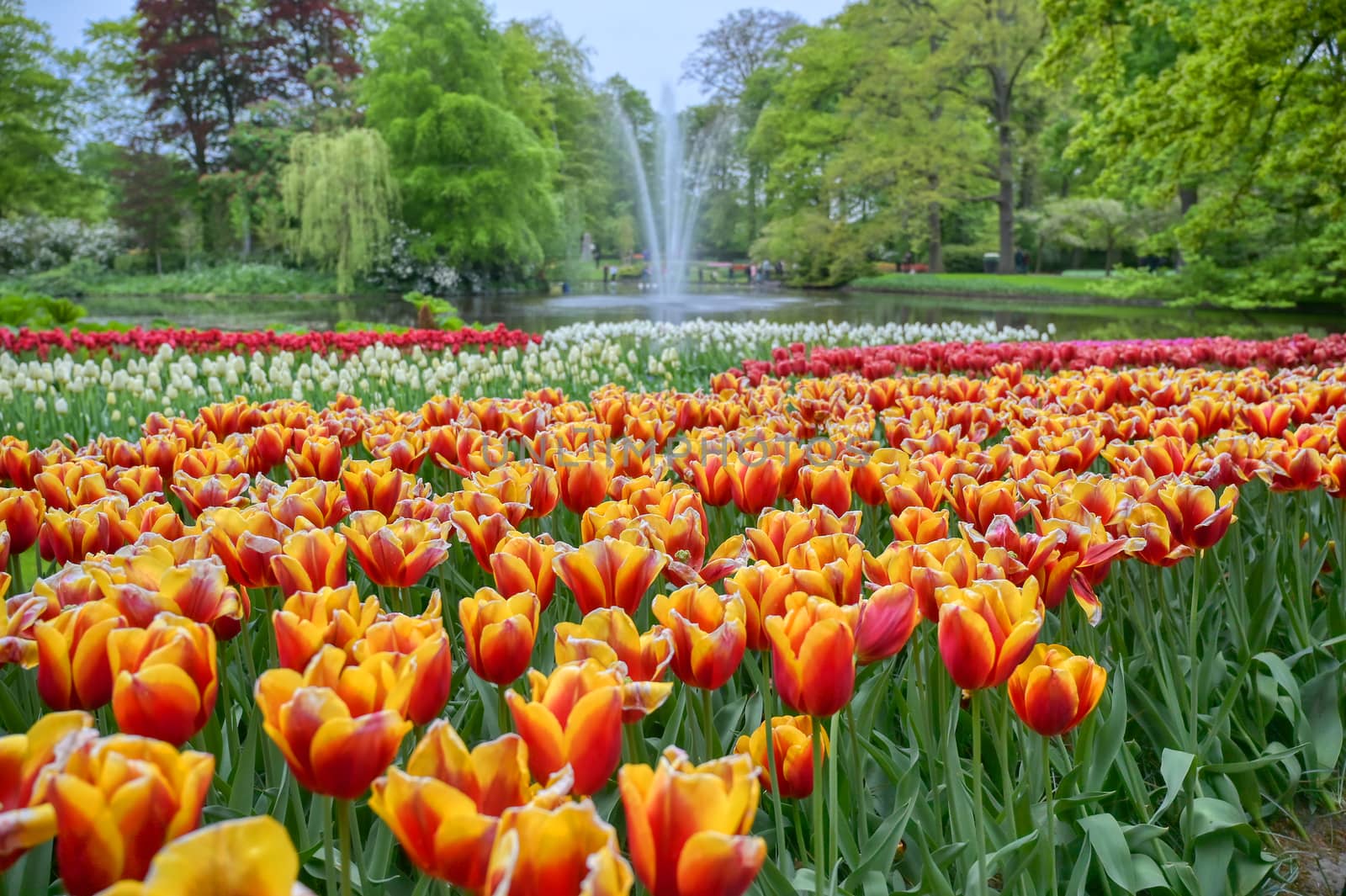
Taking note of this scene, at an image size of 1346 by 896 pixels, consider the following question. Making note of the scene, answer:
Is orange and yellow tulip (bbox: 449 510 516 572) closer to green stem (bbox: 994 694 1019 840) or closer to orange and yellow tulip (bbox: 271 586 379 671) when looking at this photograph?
orange and yellow tulip (bbox: 271 586 379 671)

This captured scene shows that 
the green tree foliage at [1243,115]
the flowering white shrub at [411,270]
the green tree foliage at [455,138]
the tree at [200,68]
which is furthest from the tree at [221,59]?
the green tree foliage at [1243,115]

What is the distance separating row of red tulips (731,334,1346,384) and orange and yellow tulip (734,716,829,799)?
3.83m

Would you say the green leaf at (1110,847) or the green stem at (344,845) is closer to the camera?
the green stem at (344,845)

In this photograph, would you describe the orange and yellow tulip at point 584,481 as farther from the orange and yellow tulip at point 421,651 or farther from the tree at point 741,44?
the tree at point 741,44

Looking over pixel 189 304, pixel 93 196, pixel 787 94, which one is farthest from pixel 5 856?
pixel 93 196

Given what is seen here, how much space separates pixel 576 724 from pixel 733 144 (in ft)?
161

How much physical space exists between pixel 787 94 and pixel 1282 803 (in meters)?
39.7

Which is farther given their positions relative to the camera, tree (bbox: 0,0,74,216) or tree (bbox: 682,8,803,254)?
tree (bbox: 682,8,803,254)

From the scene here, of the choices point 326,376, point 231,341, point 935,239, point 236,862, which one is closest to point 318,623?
point 236,862

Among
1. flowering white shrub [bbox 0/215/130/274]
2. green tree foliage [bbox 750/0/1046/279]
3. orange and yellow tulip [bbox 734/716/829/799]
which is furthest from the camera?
flowering white shrub [bbox 0/215/130/274]

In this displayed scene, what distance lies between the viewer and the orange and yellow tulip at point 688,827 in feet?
2.20

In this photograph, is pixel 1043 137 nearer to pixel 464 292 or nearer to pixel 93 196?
pixel 464 292

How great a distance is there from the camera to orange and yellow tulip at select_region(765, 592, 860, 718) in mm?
973

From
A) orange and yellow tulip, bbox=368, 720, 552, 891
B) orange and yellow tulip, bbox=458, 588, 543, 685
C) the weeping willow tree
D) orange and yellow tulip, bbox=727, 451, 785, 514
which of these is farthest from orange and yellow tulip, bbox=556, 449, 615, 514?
the weeping willow tree
